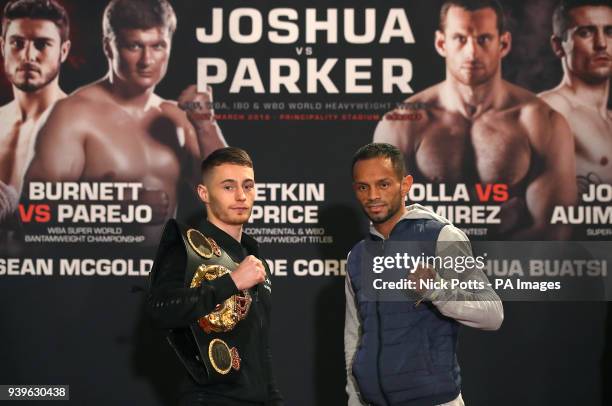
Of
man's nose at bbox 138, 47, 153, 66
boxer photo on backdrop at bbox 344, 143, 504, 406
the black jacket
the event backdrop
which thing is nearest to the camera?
the black jacket

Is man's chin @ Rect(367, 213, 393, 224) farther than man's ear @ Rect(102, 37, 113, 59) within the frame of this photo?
No

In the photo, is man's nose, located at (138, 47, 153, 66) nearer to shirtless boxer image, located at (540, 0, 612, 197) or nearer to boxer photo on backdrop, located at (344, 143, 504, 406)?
boxer photo on backdrop, located at (344, 143, 504, 406)

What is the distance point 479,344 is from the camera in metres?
3.64

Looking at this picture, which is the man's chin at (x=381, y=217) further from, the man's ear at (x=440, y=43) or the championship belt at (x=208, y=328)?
the man's ear at (x=440, y=43)

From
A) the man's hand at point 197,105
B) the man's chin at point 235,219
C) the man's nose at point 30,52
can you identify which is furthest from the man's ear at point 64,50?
the man's chin at point 235,219

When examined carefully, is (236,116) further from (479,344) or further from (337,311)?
(479,344)

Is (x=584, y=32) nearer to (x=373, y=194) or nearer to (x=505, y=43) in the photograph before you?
(x=505, y=43)

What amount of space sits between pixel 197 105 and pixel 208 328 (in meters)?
1.63

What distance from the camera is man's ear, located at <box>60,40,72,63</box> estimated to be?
376cm

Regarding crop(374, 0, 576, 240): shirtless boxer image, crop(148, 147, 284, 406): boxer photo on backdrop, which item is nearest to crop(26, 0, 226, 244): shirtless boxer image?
crop(374, 0, 576, 240): shirtless boxer image

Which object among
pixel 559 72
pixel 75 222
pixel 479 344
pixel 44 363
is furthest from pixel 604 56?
pixel 44 363

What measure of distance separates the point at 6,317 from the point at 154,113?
1239 millimetres

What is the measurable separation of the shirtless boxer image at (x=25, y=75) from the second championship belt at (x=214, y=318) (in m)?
1.66

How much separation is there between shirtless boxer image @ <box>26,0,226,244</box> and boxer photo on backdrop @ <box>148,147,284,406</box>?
45.7 inches
